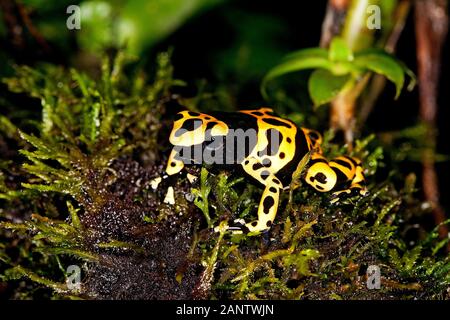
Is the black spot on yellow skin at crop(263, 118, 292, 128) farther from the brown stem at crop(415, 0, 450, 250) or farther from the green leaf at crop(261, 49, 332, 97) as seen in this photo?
the brown stem at crop(415, 0, 450, 250)

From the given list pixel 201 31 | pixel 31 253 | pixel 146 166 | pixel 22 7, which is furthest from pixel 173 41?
pixel 31 253

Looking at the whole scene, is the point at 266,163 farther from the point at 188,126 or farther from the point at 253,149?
the point at 188,126

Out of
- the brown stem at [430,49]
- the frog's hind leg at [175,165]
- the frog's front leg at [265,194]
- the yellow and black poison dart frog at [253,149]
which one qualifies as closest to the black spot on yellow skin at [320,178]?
the yellow and black poison dart frog at [253,149]

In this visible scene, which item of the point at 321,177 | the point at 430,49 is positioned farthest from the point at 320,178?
the point at 430,49

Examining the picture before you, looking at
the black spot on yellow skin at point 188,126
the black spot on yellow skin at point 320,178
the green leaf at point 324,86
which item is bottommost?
the black spot on yellow skin at point 320,178

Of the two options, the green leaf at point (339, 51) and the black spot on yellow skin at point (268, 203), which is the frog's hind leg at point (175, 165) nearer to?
the black spot on yellow skin at point (268, 203)
